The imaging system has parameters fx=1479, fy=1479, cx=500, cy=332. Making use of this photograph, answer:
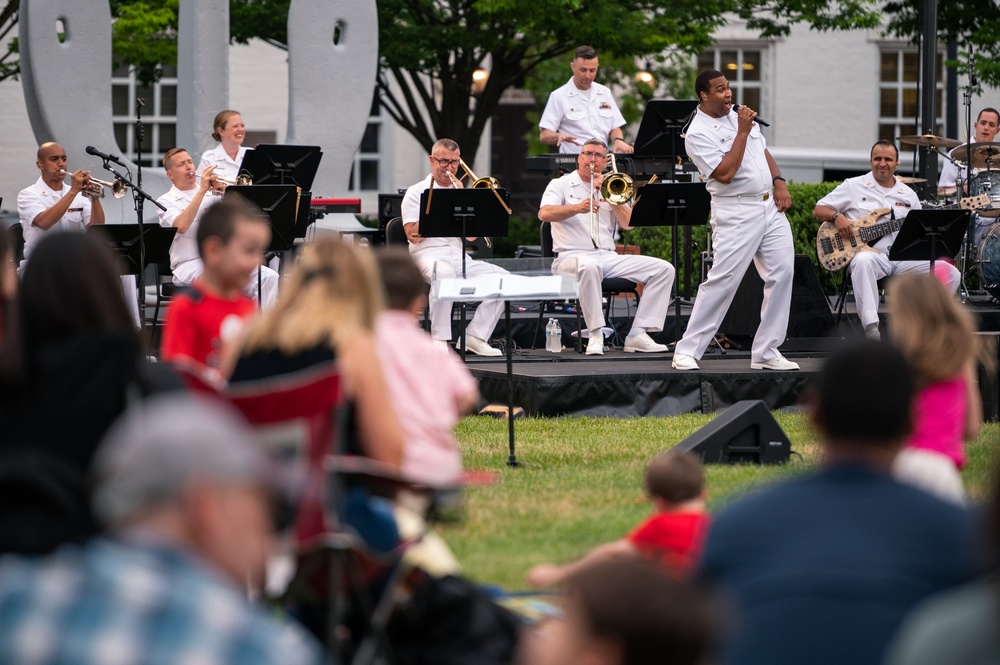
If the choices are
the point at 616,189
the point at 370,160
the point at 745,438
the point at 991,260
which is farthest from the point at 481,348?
the point at 370,160

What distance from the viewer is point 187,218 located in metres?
A: 11.5

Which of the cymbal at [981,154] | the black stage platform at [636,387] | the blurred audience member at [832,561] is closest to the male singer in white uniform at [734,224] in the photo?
the black stage platform at [636,387]

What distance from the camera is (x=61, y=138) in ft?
54.2

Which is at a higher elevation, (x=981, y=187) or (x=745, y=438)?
(x=981, y=187)

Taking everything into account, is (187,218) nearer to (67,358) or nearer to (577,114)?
(577,114)

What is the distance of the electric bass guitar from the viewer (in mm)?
12297

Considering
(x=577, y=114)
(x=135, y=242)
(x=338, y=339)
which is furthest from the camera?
(x=577, y=114)

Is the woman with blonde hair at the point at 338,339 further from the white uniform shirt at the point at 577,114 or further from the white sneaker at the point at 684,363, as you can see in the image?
the white uniform shirt at the point at 577,114

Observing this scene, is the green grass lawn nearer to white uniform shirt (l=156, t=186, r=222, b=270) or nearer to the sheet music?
the sheet music

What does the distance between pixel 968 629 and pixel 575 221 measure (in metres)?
10.5

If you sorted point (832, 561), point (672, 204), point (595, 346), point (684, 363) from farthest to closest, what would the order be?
point (595, 346), point (672, 204), point (684, 363), point (832, 561)

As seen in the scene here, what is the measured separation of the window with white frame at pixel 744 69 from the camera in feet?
101

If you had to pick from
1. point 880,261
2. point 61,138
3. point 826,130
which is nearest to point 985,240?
point 880,261

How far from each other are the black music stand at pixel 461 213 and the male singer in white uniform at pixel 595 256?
1.02 metres
